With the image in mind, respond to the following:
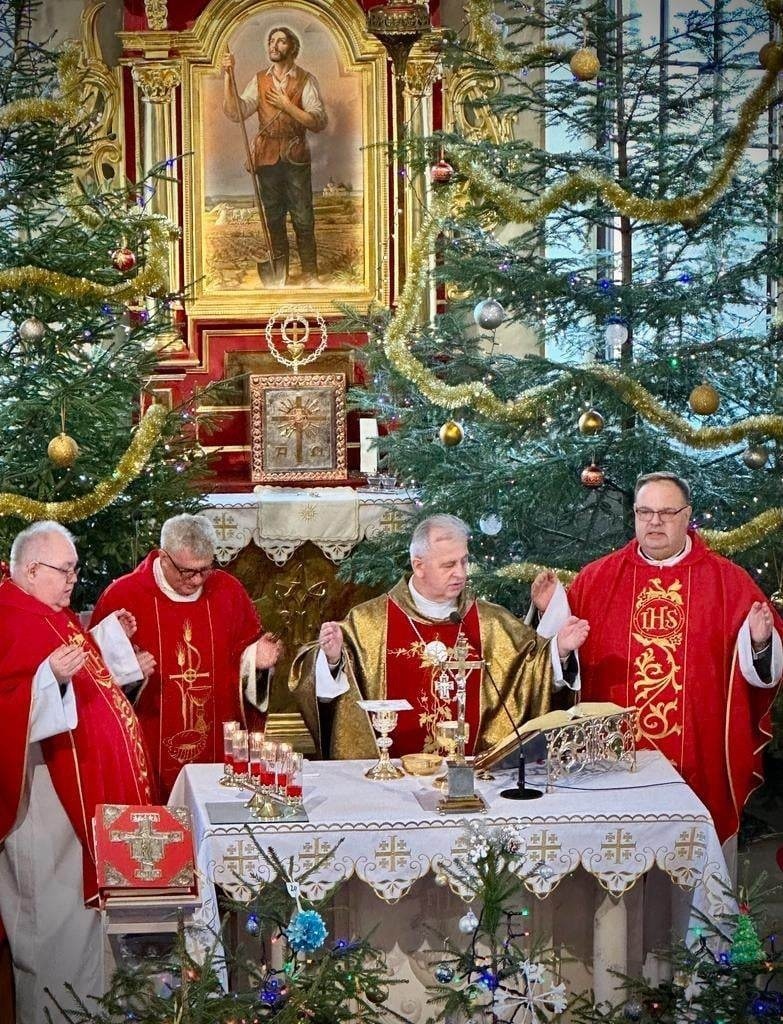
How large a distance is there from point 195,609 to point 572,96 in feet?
10.8

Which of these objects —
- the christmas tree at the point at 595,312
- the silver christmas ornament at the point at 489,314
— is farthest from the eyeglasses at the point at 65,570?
the silver christmas ornament at the point at 489,314

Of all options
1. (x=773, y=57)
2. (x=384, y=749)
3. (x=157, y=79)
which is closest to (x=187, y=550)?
(x=384, y=749)

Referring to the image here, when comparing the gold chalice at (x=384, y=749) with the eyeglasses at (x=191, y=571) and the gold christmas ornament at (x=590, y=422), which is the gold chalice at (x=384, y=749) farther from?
the gold christmas ornament at (x=590, y=422)

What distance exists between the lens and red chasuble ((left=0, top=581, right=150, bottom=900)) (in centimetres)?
547

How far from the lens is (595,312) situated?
317 inches

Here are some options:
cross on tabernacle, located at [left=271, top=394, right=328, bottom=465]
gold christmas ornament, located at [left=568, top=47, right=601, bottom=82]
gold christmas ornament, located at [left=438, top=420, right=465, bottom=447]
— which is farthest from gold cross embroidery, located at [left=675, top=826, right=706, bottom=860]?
cross on tabernacle, located at [left=271, top=394, right=328, bottom=465]

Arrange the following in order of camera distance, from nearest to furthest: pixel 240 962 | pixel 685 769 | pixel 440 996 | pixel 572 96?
pixel 440 996
pixel 240 962
pixel 685 769
pixel 572 96

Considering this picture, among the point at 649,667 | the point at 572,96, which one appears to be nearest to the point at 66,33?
the point at 572,96

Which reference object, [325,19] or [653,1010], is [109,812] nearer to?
[653,1010]

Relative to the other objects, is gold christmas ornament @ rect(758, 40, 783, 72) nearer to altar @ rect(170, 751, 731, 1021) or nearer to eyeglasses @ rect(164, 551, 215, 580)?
eyeglasses @ rect(164, 551, 215, 580)

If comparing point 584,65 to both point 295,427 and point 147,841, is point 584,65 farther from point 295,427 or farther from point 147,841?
point 147,841

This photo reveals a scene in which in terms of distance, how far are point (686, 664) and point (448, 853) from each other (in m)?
1.69

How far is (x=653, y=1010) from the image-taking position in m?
4.76

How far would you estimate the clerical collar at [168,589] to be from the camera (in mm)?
6629
